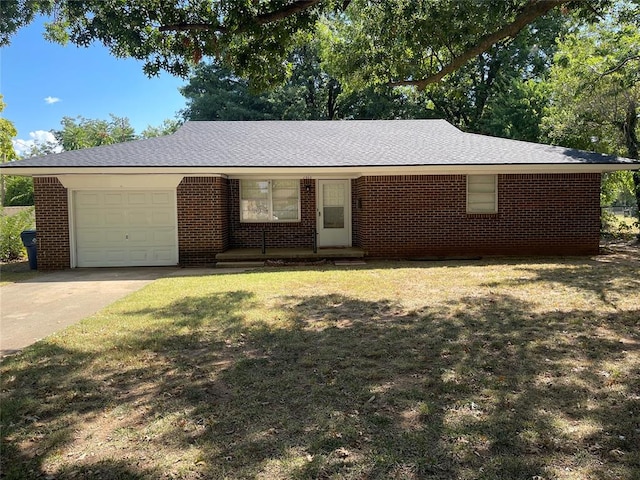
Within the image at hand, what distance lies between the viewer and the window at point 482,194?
12906mm

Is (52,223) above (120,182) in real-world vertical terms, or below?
below

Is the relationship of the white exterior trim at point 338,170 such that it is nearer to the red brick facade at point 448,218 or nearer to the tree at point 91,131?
the red brick facade at point 448,218

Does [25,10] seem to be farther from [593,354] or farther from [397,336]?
[593,354]

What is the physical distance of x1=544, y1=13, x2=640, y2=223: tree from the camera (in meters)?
14.8

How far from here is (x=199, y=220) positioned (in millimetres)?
12672

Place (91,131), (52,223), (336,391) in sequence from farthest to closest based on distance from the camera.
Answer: (91,131), (52,223), (336,391)

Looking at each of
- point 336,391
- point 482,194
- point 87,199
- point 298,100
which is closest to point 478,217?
point 482,194

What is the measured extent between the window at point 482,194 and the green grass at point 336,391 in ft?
18.7

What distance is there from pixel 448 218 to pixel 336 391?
31.8 ft

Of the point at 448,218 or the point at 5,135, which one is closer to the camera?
the point at 448,218

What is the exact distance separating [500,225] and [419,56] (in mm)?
5866

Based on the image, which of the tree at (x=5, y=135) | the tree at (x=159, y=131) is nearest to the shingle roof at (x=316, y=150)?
the tree at (x=5, y=135)

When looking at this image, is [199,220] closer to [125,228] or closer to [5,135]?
[125,228]


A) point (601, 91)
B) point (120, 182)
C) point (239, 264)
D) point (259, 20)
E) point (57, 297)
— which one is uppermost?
point (601, 91)
